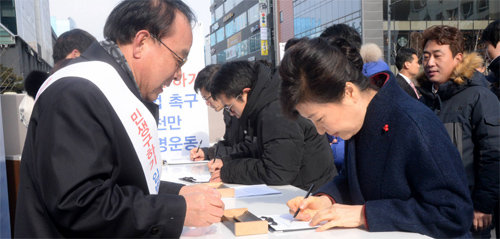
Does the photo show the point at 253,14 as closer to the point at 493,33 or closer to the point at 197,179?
the point at 493,33

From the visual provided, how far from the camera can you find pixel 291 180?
238 centimetres

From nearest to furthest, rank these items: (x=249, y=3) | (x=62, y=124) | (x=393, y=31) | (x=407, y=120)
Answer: (x=62, y=124) → (x=407, y=120) → (x=393, y=31) → (x=249, y=3)

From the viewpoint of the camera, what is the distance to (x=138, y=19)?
1330 mm

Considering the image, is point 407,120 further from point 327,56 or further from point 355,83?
point 327,56

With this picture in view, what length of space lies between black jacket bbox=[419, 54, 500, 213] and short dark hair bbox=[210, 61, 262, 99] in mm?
1228

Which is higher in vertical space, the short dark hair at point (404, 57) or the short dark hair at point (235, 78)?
the short dark hair at point (404, 57)

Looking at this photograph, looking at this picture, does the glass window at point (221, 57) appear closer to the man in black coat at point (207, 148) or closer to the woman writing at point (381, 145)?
the man in black coat at point (207, 148)

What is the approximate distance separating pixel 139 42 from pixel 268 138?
3.76ft

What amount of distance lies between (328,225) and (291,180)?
0.91 metres

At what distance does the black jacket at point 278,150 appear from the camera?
2301mm

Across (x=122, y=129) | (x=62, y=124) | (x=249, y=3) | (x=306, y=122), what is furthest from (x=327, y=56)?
(x=249, y=3)

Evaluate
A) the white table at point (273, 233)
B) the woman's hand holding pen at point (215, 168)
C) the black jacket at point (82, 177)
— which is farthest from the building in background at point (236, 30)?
the black jacket at point (82, 177)

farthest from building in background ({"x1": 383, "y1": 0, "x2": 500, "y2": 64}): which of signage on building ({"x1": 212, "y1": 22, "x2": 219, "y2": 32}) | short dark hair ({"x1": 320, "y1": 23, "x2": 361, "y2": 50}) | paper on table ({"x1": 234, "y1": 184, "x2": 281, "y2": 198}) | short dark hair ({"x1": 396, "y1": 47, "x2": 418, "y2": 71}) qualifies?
signage on building ({"x1": 212, "y1": 22, "x2": 219, "y2": 32})

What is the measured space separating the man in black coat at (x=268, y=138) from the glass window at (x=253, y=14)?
1428 inches
